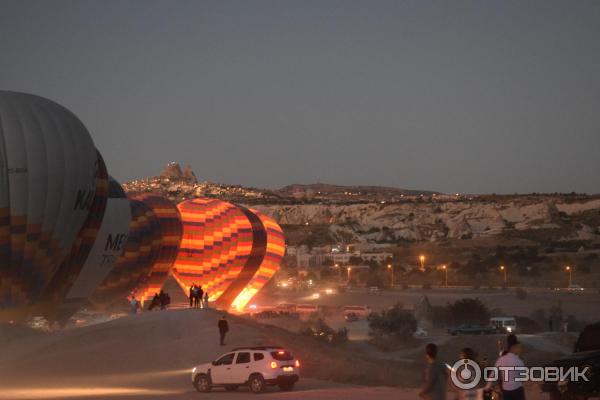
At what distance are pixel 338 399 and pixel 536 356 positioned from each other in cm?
1504

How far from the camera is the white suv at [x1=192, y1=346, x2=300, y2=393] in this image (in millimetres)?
22953

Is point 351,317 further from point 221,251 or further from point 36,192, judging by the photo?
point 36,192

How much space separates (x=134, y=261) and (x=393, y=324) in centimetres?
1281

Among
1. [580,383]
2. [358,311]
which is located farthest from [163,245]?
[580,383]

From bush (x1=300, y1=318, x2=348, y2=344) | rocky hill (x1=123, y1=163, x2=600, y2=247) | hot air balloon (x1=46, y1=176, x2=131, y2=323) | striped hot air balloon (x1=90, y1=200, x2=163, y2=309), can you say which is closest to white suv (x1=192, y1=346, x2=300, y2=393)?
bush (x1=300, y1=318, x2=348, y2=344)

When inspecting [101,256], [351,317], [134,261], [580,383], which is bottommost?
[351,317]

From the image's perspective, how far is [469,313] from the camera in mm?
60719

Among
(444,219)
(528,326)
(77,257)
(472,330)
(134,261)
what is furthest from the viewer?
(444,219)

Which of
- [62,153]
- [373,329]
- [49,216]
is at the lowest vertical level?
[373,329]

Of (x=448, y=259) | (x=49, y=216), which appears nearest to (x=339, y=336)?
(x=49, y=216)

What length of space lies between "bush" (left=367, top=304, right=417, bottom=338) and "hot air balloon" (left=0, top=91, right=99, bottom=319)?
17058 mm

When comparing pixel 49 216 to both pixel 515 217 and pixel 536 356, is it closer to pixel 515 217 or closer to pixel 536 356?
pixel 536 356

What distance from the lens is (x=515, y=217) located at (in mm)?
161750

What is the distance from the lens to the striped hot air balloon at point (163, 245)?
175 feet
